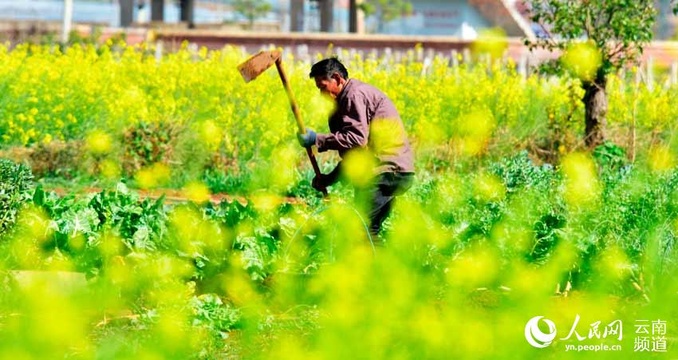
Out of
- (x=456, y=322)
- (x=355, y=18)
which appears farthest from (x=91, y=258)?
(x=355, y=18)

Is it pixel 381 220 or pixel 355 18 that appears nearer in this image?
pixel 381 220

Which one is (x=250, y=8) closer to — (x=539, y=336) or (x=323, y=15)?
(x=323, y=15)

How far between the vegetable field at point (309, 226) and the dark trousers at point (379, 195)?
0.16 m

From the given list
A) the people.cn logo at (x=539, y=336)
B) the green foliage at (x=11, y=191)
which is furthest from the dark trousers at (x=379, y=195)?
the people.cn logo at (x=539, y=336)

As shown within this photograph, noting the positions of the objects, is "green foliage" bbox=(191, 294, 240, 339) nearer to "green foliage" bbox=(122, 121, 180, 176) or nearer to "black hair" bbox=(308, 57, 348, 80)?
"black hair" bbox=(308, 57, 348, 80)

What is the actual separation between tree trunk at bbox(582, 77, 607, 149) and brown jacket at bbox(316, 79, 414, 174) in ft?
19.8

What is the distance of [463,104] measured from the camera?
14234 mm

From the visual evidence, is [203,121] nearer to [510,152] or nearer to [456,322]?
[510,152]

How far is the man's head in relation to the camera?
24.3ft

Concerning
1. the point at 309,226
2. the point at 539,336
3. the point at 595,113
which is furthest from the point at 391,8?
the point at 539,336

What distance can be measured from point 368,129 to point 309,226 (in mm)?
742

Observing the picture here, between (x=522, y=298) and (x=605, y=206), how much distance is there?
5182 millimetres

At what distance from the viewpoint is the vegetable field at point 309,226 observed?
363 cm

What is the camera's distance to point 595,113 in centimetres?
1347
